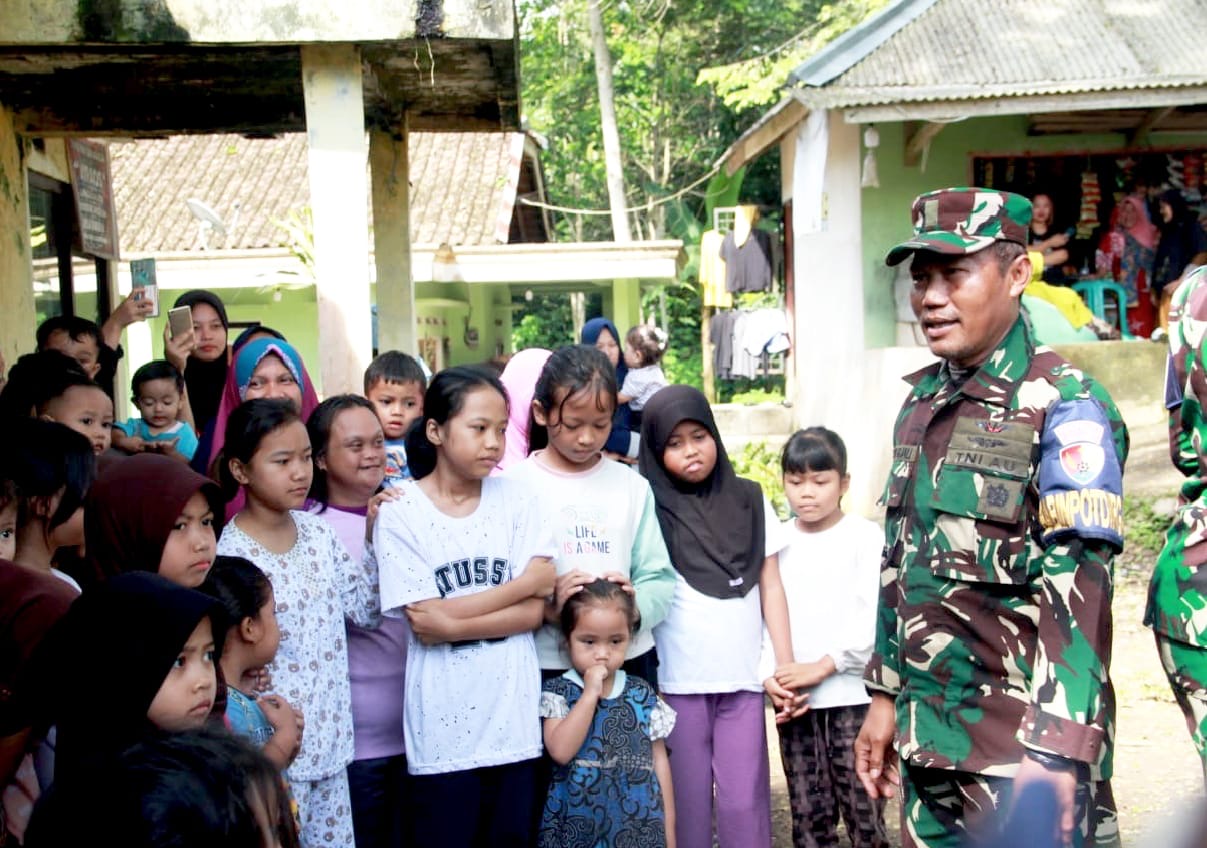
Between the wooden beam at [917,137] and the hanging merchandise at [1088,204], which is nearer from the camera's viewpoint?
the wooden beam at [917,137]

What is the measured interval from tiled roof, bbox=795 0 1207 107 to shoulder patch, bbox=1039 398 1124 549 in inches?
333

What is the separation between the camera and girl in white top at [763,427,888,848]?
4.03m

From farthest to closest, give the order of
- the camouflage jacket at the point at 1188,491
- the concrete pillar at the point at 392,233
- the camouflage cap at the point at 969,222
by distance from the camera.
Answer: the concrete pillar at the point at 392,233 < the camouflage jacket at the point at 1188,491 < the camouflage cap at the point at 969,222

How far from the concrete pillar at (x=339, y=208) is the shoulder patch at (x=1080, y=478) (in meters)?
3.51

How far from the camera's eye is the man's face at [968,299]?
8.83 ft

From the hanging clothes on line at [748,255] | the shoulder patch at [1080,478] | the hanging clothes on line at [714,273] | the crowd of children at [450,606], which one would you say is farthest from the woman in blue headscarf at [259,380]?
the hanging clothes on line at [714,273]

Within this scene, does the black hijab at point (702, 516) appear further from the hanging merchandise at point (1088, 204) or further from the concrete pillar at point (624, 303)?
the concrete pillar at point (624, 303)

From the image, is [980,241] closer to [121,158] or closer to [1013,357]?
[1013,357]

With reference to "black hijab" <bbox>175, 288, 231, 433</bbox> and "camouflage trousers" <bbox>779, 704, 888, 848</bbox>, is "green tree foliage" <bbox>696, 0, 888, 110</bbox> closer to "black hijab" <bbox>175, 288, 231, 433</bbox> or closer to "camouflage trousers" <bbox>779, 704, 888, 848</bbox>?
"black hijab" <bbox>175, 288, 231, 433</bbox>

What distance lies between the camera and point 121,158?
17.6 meters

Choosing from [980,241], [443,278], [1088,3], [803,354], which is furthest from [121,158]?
[980,241]

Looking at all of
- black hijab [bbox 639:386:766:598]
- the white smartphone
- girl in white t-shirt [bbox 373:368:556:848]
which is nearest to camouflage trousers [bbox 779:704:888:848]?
black hijab [bbox 639:386:766:598]

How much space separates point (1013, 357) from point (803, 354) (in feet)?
37.2

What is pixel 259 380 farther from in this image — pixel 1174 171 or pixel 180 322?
pixel 1174 171
